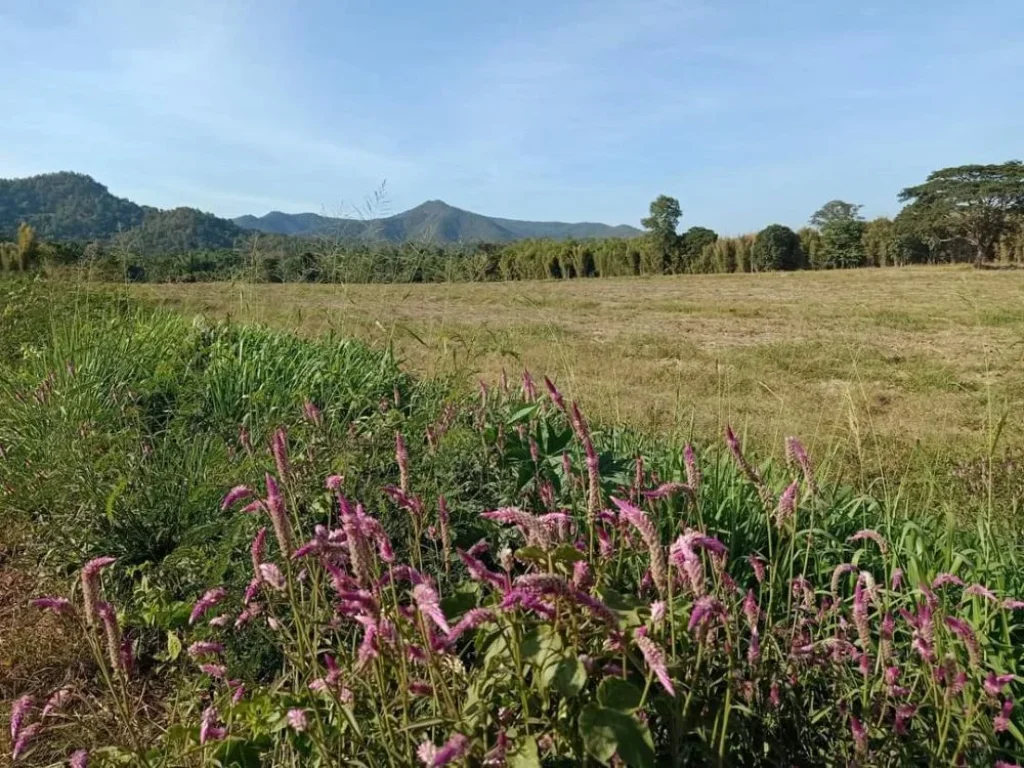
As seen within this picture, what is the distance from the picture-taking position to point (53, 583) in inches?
88.8

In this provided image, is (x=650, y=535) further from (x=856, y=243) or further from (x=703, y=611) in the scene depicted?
(x=856, y=243)

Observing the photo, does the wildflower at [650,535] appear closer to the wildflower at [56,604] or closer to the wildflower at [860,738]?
the wildflower at [860,738]

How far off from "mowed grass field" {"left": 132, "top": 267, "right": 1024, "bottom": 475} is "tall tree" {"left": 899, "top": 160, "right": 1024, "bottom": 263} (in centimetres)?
2681

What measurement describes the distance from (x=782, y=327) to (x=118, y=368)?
33.8 ft

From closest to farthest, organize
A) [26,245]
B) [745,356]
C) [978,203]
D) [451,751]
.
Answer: [451,751]
[745,356]
[26,245]
[978,203]

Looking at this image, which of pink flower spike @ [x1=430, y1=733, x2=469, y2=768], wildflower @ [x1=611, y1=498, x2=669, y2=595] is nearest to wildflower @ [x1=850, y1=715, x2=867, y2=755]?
wildflower @ [x1=611, y1=498, x2=669, y2=595]

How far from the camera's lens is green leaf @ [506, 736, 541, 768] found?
0.78m

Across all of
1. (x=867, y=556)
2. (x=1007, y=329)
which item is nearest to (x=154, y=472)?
(x=867, y=556)

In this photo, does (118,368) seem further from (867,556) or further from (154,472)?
(867,556)

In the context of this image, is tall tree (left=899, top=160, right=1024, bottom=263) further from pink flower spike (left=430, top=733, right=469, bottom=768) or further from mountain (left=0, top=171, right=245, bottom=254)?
pink flower spike (left=430, top=733, right=469, bottom=768)

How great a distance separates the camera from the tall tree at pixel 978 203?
3591 centimetres

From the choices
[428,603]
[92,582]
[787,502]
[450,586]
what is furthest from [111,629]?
[450,586]

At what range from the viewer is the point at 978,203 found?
36312 mm

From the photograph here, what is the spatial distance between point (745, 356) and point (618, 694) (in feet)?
27.0
